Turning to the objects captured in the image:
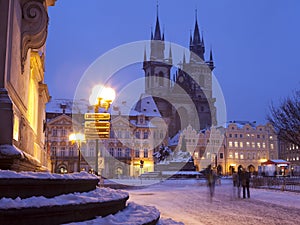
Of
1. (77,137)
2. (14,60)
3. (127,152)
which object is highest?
(14,60)

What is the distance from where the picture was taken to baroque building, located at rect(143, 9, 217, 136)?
361 ft

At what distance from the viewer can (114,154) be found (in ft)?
232

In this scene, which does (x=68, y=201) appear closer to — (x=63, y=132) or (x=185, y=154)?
(x=185, y=154)

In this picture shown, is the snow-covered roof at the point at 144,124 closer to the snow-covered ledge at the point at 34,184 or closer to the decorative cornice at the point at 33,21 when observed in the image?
the decorative cornice at the point at 33,21

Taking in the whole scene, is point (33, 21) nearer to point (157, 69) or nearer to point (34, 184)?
point (34, 184)

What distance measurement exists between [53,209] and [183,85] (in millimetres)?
114908

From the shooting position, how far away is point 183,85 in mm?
118188

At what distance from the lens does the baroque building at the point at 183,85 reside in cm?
11012

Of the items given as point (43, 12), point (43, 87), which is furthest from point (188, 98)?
point (43, 12)

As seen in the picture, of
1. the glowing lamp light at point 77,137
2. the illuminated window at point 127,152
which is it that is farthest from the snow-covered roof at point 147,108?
the glowing lamp light at point 77,137

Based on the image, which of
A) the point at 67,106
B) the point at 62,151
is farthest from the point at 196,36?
the point at 62,151

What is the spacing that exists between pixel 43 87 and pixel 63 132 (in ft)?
178

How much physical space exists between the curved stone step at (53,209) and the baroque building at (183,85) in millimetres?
99975

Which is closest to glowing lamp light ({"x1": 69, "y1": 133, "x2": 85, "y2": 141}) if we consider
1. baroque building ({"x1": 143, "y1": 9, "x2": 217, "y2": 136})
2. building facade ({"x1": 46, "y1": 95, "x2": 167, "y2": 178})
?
building facade ({"x1": 46, "y1": 95, "x2": 167, "y2": 178})
